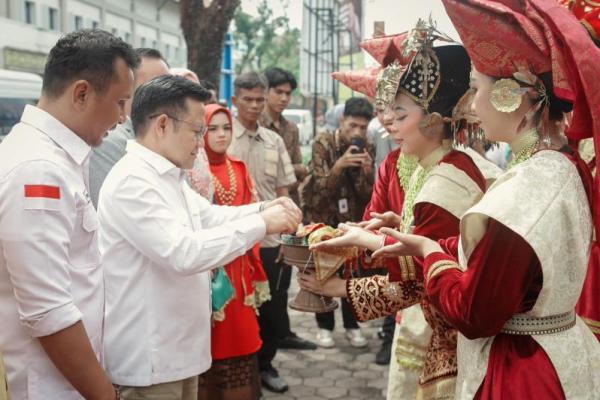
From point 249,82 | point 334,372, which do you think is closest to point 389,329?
point 334,372

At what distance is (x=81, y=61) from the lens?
2.04m

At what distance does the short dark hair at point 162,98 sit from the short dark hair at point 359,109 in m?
3.12

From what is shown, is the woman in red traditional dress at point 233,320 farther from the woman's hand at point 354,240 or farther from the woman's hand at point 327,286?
the woman's hand at point 354,240

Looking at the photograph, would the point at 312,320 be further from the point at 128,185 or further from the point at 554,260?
the point at 554,260

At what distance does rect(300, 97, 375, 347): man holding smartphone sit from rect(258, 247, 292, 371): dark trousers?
65cm

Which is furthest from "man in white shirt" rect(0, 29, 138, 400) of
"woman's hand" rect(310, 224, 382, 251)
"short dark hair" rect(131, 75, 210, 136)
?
"woman's hand" rect(310, 224, 382, 251)

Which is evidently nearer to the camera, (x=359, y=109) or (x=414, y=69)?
(x=414, y=69)

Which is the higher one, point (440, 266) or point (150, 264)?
point (440, 266)

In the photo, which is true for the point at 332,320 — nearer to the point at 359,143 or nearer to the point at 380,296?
the point at 359,143

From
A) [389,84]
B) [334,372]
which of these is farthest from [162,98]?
[334,372]

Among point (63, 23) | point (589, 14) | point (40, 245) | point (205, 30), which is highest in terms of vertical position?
point (63, 23)

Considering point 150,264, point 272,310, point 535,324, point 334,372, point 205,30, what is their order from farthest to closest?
point 205,30 < point 334,372 < point 272,310 < point 150,264 < point 535,324

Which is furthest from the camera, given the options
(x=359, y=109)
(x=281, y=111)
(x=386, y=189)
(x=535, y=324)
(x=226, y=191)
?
(x=281, y=111)

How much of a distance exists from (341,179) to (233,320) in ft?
6.88
